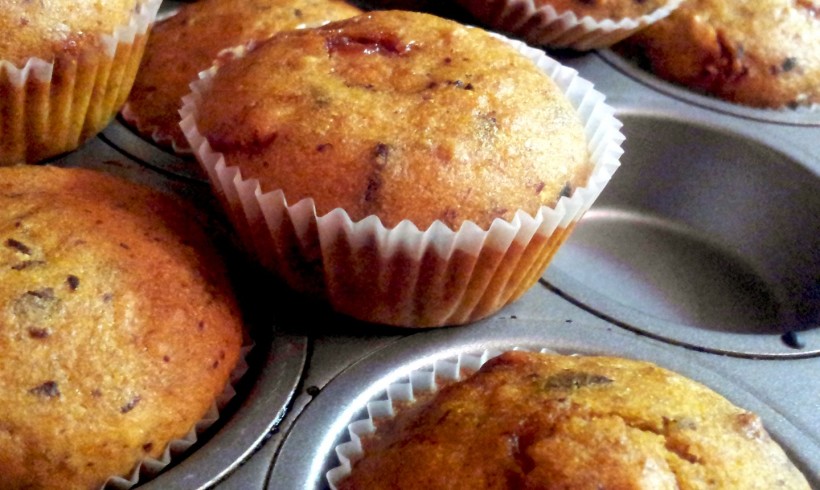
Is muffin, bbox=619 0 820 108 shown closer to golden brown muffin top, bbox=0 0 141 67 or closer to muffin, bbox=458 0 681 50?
muffin, bbox=458 0 681 50

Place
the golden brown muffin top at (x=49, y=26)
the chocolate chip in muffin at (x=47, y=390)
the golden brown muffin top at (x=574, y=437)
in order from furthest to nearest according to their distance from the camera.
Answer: the golden brown muffin top at (x=49, y=26), the chocolate chip in muffin at (x=47, y=390), the golden brown muffin top at (x=574, y=437)

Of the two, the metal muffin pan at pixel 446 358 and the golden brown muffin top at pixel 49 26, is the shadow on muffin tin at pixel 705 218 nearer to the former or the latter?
the metal muffin pan at pixel 446 358

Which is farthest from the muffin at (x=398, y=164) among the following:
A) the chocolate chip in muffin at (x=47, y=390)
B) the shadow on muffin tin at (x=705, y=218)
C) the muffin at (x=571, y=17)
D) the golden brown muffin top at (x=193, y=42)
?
the shadow on muffin tin at (x=705, y=218)

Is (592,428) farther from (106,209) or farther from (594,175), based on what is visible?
(106,209)

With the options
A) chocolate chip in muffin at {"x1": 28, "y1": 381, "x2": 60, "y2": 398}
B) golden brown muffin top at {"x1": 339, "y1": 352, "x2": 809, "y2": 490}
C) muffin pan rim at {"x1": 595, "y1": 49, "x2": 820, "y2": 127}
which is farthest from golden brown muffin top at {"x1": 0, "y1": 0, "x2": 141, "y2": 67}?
muffin pan rim at {"x1": 595, "y1": 49, "x2": 820, "y2": 127}

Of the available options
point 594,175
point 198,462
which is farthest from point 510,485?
point 594,175
